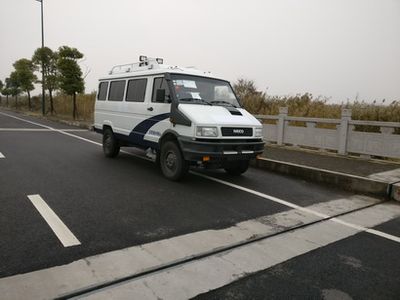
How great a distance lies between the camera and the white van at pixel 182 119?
676cm

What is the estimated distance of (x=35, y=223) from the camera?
466cm

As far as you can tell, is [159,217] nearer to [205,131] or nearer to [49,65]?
[205,131]

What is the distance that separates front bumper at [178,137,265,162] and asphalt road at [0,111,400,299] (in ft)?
2.09

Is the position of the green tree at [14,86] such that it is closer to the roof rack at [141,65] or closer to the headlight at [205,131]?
the roof rack at [141,65]

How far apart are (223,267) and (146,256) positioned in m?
0.84

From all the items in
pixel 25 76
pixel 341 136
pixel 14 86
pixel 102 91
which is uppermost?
pixel 25 76

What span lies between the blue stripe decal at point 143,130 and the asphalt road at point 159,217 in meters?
0.67

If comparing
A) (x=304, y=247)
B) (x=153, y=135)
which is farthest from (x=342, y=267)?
(x=153, y=135)

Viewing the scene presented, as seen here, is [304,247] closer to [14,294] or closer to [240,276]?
[240,276]

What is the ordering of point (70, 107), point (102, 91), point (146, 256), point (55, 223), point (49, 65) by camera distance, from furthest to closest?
point (70, 107)
point (49, 65)
point (102, 91)
point (55, 223)
point (146, 256)

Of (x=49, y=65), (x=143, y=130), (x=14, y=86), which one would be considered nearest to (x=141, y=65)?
(x=143, y=130)

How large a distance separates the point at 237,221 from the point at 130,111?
4718 millimetres

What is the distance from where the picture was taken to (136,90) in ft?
28.5

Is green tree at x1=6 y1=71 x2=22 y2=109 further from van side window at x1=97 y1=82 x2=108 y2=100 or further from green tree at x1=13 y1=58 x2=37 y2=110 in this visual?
van side window at x1=97 y1=82 x2=108 y2=100
